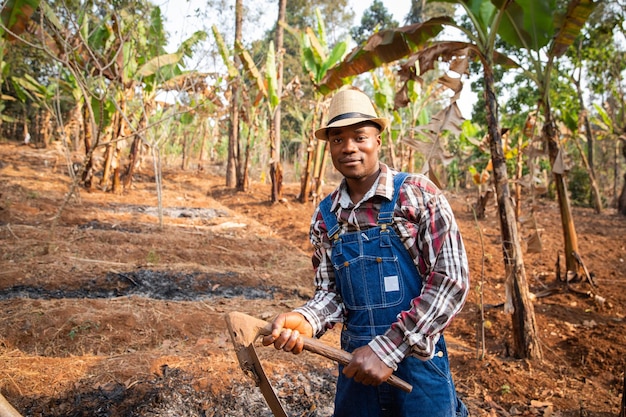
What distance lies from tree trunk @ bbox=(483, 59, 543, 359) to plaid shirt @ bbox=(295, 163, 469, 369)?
2231mm

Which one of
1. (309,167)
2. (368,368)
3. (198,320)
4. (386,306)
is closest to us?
(368,368)

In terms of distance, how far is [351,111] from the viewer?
1.65 metres

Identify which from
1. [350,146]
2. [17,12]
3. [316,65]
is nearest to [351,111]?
[350,146]

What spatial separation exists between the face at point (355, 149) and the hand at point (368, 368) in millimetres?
676

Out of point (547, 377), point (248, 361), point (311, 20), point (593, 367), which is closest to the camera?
point (248, 361)

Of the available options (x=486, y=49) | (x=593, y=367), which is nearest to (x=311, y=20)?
(x=486, y=49)

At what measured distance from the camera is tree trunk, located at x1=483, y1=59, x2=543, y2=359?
351 centimetres

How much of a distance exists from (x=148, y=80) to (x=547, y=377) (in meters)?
10.2

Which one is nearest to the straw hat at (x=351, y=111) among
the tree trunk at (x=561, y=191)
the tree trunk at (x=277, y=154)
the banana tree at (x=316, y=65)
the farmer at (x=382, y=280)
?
the farmer at (x=382, y=280)

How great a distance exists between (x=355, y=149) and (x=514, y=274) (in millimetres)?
2546

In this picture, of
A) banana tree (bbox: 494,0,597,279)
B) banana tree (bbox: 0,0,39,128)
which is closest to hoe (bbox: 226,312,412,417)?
banana tree (bbox: 494,0,597,279)

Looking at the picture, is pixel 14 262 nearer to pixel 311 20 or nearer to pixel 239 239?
pixel 239 239

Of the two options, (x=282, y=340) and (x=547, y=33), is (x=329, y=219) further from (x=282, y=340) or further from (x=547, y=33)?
(x=547, y=33)

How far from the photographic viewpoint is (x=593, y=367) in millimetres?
3619
